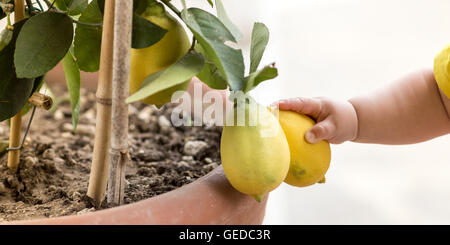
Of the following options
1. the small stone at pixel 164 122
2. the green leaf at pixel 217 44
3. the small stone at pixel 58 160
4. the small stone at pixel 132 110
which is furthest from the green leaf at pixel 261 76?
the small stone at pixel 132 110

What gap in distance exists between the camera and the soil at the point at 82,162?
53 centimetres

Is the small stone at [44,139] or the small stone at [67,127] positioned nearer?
the small stone at [44,139]

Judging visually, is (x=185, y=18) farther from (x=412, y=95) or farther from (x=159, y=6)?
(x=412, y=95)

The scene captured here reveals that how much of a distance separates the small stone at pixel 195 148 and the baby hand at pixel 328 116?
0.18 meters

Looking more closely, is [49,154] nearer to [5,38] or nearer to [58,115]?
[5,38]

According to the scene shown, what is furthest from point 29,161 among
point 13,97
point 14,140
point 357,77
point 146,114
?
point 357,77

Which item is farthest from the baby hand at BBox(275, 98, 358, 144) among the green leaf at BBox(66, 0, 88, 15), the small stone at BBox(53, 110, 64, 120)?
the small stone at BBox(53, 110, 64, 120)

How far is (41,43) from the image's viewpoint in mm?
445

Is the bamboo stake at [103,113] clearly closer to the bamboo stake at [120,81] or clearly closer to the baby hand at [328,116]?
the bamboo stake at [120,81]

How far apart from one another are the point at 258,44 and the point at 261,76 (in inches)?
2.7

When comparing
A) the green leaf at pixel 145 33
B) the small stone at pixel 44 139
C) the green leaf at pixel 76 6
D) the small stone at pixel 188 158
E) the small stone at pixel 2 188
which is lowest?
the small stone at pixel 2 188

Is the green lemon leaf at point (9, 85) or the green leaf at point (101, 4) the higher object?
the green leaf at point (101, 4)

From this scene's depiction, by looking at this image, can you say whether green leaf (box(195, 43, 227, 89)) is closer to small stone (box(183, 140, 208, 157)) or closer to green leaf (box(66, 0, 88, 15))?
green leaf (box(66, 0, 88, 15))

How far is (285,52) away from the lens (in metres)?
1.60
